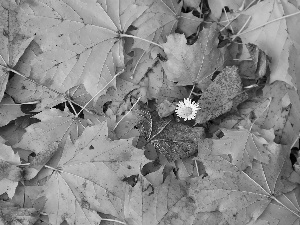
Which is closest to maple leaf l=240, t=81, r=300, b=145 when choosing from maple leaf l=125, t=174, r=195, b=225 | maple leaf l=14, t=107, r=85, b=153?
maple leaf l=125, t=174, r=195, b=225

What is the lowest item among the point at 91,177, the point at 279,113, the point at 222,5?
the point at 91,177

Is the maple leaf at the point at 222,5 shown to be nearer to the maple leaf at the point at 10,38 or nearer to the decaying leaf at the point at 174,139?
the decaying leaf at the point at 174,139


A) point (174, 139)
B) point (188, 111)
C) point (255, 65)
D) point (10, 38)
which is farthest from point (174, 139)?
point (10, 38)

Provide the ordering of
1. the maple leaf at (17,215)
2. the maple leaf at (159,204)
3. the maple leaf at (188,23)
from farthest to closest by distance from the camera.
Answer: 1. the maple leaf at (188,23)
2. the maple leaf at (17,215)
3. the maple leaf at (159,204)

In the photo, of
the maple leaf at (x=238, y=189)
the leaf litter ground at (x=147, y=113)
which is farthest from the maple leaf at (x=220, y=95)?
the maple leaf at (x=238, y=189)

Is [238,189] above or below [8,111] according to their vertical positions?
below

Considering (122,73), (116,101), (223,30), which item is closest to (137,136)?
(116,101)

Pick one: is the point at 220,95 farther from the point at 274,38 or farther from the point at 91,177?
the point at 91,177
